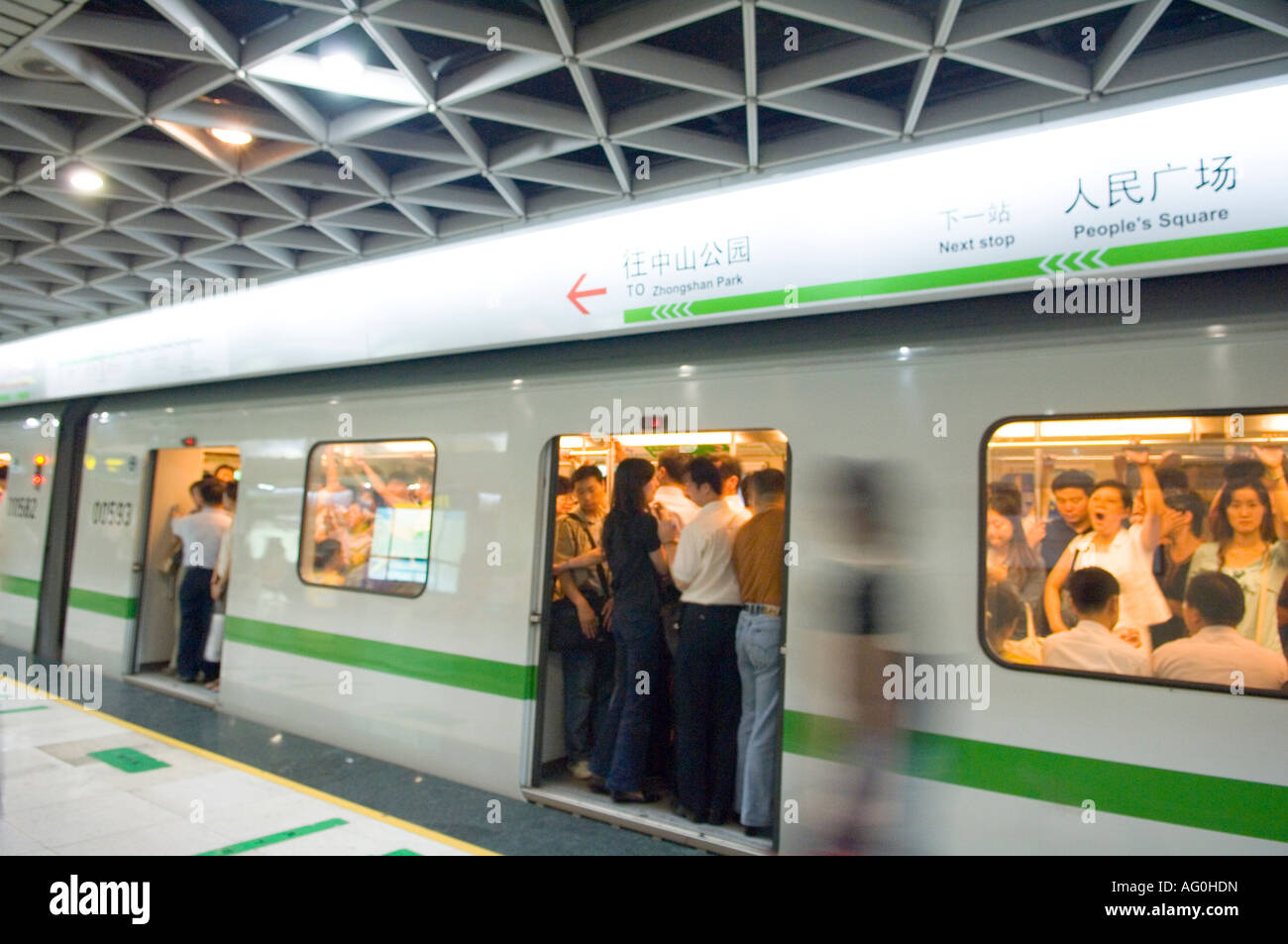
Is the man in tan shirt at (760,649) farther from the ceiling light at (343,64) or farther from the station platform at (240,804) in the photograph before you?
the ceiling light at (343,64)

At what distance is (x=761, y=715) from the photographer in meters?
3.82

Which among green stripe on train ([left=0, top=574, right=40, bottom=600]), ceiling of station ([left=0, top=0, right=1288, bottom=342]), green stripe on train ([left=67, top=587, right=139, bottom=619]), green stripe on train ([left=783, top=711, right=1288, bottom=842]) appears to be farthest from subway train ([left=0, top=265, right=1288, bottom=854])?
green stripe on train ([left=0, top=574, right=40, bottom=600])

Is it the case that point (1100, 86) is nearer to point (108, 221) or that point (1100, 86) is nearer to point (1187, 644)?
point (1187, 644)

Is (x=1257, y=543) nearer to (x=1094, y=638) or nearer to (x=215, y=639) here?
(x=1094, y=638)

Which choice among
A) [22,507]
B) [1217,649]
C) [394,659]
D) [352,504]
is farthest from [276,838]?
[22,507]

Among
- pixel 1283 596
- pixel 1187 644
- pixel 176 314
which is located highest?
pixel 176 314

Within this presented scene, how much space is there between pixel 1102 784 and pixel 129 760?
4.95 m

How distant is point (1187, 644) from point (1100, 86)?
79.9 inches

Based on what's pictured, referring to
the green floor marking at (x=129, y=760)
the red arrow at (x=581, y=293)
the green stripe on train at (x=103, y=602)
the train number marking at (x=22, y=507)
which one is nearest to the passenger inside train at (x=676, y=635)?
the red arrow at (x=581, y=293)

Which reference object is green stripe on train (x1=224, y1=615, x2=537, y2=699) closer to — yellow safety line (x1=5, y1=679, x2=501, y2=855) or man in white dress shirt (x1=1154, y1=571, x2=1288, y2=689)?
yellow safety line (x1=5, y1=679, x2=501, y2=855)

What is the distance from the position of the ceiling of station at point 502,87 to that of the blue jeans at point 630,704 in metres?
2.33

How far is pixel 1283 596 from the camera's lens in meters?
2.62

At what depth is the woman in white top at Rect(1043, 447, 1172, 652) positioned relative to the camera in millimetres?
2814
